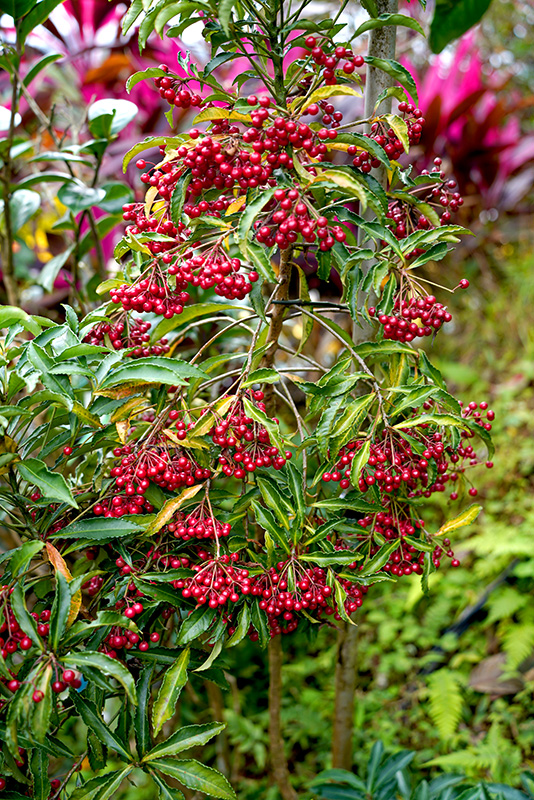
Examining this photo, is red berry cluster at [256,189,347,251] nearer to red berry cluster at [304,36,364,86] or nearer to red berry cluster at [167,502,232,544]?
red berry cluster at [304,36,364,86]

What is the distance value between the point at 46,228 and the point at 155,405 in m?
2.11

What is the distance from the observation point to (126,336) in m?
1.11

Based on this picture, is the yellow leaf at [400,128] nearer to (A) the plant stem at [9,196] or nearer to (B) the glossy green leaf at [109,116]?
(B) the glossy green leaf at [109,116]

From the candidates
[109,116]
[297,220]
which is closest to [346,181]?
[297,220]

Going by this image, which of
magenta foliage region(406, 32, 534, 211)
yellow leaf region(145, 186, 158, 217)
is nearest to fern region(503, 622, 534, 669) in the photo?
yellow leaf region(145, 186, 158, 217)

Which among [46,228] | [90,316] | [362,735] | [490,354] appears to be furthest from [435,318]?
[490,354]

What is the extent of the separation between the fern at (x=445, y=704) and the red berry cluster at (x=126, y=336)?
1.59 m

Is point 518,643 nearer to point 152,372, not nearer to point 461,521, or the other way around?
point 461,521

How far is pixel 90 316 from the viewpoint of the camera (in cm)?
101

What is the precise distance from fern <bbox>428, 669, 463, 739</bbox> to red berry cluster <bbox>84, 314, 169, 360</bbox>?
5.22 feet

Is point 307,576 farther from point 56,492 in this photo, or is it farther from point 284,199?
point 284,199

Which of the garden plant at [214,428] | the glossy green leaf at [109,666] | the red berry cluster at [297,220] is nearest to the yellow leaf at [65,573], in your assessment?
the garden plant at [214,428]

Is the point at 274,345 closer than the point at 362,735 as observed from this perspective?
Yes

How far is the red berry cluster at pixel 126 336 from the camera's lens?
1064 mm
